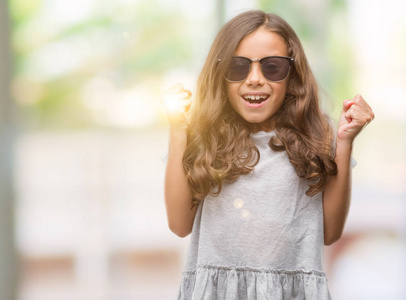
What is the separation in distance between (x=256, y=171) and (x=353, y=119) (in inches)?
11.1

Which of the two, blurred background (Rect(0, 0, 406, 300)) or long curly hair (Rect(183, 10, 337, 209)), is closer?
long curly hair (Rect(183, 10, 337, 209))

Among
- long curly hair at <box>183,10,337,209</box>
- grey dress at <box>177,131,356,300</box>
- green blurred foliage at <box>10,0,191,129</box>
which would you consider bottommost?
grey dress at <box>177,131,356,300</box>

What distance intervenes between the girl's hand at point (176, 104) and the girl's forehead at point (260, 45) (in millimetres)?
178

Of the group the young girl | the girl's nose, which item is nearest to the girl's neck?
the young girl

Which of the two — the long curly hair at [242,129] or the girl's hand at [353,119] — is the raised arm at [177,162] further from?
the girl's hand at [353,119]

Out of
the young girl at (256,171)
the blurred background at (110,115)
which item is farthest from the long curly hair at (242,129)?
the blurred background at (110,115)

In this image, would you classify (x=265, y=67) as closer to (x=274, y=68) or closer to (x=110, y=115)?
(x=274, y=68)


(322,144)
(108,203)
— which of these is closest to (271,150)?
(322,144)

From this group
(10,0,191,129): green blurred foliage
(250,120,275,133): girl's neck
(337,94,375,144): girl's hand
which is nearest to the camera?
(337,94,375,144): girl's hand

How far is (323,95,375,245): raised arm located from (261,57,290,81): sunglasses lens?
18 cm

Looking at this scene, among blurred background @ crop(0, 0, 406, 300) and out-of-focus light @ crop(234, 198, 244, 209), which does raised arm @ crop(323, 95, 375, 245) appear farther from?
blurred background @ crop(0, 0, 406, 300)

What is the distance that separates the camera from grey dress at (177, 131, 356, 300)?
1564 mm

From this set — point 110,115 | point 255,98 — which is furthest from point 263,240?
point 110,115

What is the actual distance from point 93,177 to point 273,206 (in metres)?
2.08
